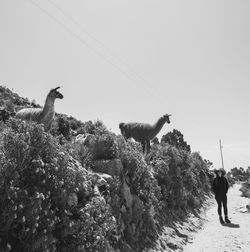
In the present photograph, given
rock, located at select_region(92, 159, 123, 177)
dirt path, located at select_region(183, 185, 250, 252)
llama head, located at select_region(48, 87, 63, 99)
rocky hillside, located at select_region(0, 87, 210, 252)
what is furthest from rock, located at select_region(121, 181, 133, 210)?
llama head, located at select_region(48, 87, 63, 99)

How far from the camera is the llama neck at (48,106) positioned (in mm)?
10133

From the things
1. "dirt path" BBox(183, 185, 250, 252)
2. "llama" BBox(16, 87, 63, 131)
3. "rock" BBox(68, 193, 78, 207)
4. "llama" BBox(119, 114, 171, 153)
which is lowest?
"dirt path" BBox(183, 185, 250, 252)

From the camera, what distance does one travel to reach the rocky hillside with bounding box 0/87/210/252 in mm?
4004

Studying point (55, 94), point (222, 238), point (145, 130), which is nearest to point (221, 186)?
point (222, 238)

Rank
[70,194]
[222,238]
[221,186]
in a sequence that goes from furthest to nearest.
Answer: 1. [221,186]
2. [222,238]
3. [70,194]

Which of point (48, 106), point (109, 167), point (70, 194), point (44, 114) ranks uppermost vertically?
point (48, 106)

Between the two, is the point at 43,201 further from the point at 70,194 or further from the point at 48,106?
the point at 48,106

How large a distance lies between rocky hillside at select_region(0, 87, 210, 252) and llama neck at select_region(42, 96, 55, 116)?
1.94 metres

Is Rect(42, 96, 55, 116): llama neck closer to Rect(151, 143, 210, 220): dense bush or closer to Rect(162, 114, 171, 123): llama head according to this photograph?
Rect(151, 143, 210, 220): dense bush

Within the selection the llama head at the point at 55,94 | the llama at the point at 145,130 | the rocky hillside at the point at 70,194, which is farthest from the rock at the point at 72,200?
the llama at the point at 145,130

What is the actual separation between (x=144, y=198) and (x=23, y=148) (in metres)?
5.05

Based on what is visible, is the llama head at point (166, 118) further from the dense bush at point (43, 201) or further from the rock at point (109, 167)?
the dense bush at point (43, 201)

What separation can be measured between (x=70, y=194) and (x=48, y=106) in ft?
19.0

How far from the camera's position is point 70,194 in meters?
5.16
